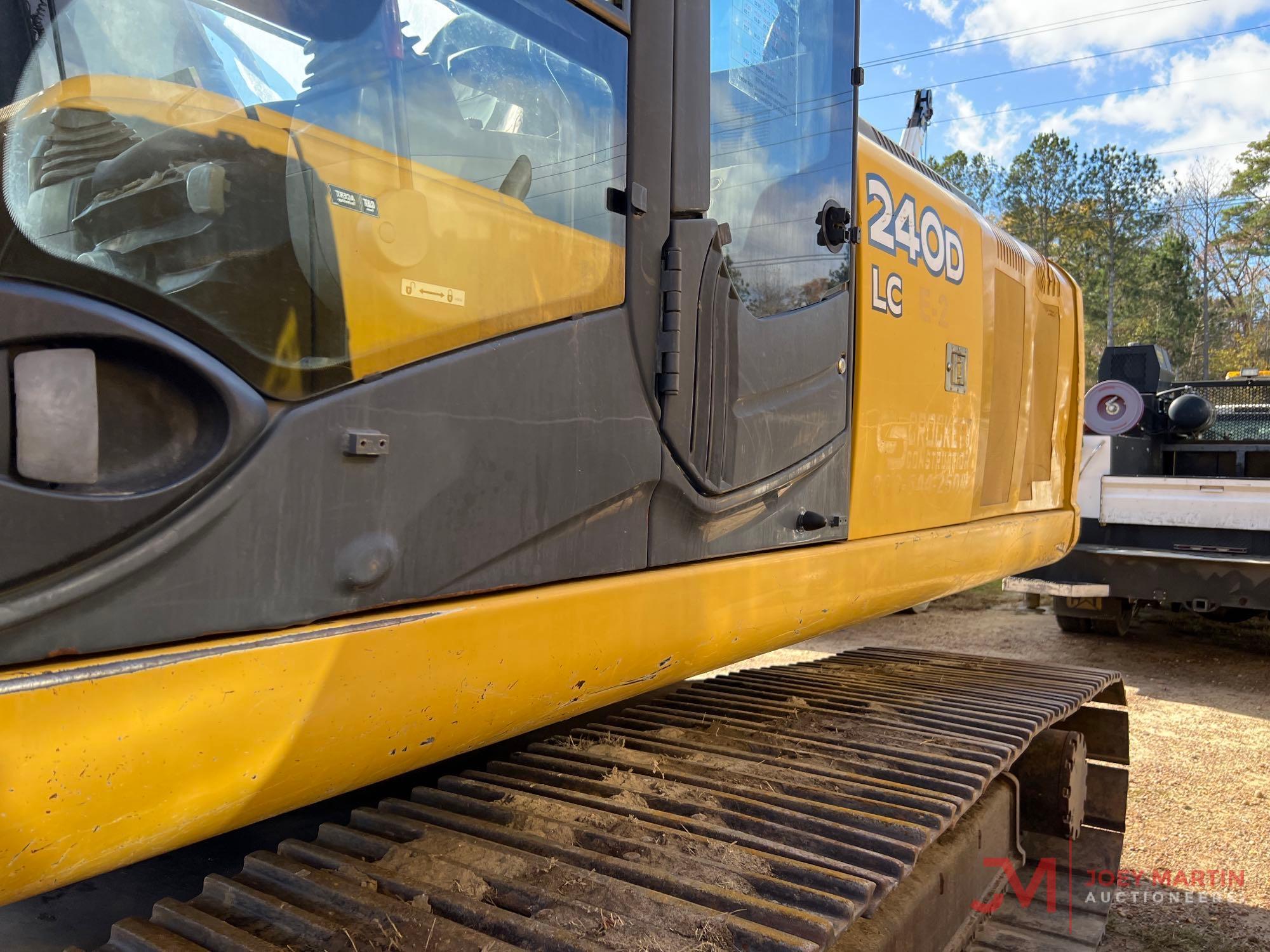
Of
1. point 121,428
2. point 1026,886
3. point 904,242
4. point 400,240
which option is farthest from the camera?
point 1026,886

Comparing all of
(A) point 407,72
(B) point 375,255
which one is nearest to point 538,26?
(A) point 407,72

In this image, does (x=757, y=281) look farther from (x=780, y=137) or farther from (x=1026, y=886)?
(x=1026, y=886)

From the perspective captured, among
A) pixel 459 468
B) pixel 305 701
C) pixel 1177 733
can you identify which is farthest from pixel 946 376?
pixel 1177 733

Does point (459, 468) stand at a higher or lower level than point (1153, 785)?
higher

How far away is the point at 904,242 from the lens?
2.80 meters

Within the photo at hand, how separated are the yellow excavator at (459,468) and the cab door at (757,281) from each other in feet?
0.04

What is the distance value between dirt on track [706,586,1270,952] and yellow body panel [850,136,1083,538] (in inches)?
59.6

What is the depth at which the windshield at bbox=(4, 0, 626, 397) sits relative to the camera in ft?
3.36

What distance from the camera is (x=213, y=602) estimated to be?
1.11 m

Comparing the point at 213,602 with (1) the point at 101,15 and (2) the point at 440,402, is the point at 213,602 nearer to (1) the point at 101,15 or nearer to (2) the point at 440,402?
(2) the point at 440,402

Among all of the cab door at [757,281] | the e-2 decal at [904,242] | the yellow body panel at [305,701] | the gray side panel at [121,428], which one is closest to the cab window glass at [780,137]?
the cab door at [757,281]

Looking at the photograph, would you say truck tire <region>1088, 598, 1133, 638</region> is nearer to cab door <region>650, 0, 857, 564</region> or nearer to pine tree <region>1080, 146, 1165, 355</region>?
cab door <region>650, 0, 857, 564</region>

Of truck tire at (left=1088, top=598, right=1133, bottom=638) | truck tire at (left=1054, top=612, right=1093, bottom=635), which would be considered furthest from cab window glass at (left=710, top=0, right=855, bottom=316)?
truck tire at (left=1054, top=612, right=1093, bottom=635)

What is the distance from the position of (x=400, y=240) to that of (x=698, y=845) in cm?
112
